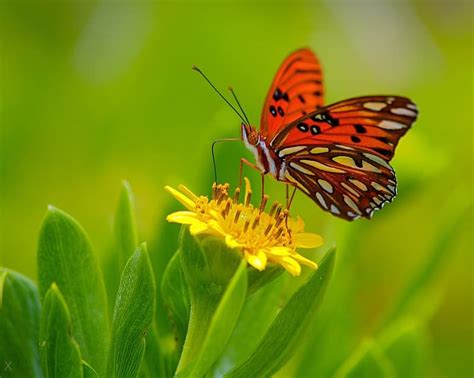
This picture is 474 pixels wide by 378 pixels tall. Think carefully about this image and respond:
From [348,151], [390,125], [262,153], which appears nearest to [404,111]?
[390,125]

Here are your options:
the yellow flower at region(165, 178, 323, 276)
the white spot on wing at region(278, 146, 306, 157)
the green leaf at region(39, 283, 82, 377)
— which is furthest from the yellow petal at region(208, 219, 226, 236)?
the white spot on wing at region(278, 146, 306, 157)

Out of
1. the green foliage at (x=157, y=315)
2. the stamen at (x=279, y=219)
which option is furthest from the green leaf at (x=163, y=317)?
the stamen at (x=279, y=219)

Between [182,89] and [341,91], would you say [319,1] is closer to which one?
[341,91]

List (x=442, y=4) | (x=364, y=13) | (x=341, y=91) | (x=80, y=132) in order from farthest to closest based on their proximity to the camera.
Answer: (x=442, y=4), (x=364, y=13), (x=341, y=91), (x=80, y=132)

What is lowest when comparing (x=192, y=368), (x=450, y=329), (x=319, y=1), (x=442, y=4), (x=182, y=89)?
(x=192, y=368)

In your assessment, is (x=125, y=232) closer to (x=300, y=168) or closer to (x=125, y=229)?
(x=125, y=229)

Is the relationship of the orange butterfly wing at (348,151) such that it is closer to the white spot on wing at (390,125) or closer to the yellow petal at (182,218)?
the white spot on wing at (390,125)

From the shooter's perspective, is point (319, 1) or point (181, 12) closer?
point (181, 12)

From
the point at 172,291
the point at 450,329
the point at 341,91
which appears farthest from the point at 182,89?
the point at 172,291

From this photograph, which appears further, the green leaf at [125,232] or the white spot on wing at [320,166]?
the white spot on wing at [320,166]
